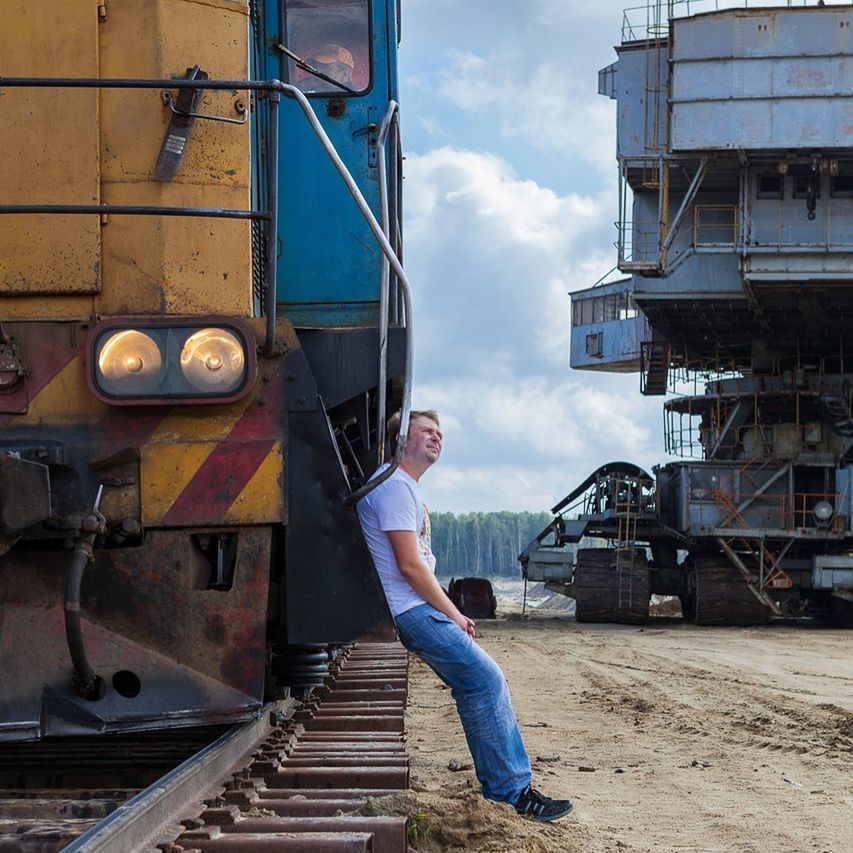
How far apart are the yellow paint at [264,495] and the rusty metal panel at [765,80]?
22492 millimetres

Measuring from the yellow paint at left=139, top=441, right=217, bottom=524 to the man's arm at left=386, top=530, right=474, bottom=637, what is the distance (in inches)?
30.4

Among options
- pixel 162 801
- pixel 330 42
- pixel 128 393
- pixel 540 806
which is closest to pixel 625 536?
pixel 330 42

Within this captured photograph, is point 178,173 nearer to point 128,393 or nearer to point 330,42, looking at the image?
point 128,393

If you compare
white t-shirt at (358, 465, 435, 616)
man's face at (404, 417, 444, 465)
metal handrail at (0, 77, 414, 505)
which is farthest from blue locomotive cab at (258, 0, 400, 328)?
white t-shirt at (358, 465, 435, 616)

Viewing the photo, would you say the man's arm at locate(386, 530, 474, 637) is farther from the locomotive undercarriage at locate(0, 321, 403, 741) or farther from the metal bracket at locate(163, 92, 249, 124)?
the metal bracket at locate(163, 92, 249, 124)

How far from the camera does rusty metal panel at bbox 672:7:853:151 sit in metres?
25.5

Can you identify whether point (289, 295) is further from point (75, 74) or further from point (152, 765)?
point (152, 765)

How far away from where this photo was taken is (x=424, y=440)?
553 centimetres

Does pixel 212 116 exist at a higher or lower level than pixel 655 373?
lower

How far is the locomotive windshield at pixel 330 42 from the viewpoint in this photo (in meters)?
6.34

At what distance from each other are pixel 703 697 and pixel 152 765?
6487 millimetres

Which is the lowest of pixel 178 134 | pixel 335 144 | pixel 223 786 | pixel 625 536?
pixel 625 536

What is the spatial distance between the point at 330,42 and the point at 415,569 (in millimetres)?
2677

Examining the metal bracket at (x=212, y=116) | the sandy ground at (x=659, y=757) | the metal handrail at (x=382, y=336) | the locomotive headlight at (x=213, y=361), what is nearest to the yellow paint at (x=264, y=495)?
the locomotive headlight at (x=213, y=361)
